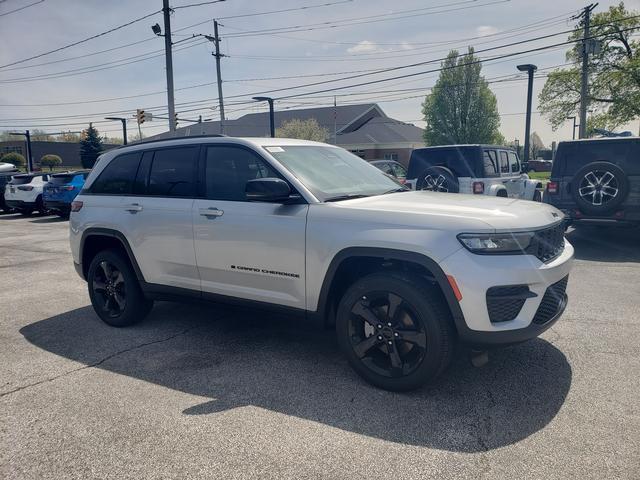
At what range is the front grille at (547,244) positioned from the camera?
3348mm

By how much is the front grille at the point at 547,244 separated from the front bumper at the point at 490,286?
9 cm

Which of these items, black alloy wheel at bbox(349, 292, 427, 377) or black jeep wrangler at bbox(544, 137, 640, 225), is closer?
black alloy wheel at bbox(349, 292, 427, 377)

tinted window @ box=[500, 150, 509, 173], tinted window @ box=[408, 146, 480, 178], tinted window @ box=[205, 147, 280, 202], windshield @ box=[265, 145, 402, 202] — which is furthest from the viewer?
tinted window @ box=[500, 150, 509, 173]

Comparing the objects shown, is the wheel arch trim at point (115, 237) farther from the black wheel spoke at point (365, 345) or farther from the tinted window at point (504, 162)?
the tinted window at point (504, 162)

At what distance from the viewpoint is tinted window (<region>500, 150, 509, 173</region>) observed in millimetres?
10983

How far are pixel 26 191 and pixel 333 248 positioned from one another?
18.1m

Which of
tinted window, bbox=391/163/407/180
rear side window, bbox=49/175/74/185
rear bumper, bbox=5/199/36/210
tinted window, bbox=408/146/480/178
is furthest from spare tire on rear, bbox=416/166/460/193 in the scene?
rear bumper, bbox=5/199/36/210

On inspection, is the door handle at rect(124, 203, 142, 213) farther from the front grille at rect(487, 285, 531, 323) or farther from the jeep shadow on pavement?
the front grille at rect(487, 285, 531, 323)

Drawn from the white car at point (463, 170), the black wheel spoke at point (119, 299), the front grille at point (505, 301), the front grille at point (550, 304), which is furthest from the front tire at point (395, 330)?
the white car at point (463, 170)

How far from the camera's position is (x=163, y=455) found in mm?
2840

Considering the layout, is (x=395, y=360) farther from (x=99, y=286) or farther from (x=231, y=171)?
(x=99, y=286)

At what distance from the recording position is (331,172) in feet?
14.3

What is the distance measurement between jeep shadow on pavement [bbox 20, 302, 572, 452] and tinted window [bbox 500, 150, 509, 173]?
7320 mm

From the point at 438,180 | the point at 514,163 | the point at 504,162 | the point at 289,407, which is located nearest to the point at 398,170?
the point at 514,163
